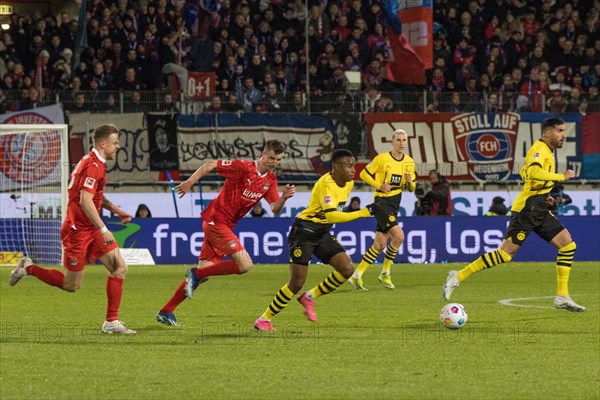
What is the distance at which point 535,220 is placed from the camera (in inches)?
550

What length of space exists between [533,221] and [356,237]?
34.7 feet

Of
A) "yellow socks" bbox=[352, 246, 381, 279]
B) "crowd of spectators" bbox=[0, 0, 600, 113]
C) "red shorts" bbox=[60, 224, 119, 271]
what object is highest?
"crowd of spectators" bbox=[0, 0, 600, 113]

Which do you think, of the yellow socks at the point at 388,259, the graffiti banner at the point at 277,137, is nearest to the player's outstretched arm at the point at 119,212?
the yellow socks at the point at 388,259

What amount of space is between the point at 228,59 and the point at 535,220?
14.8 m

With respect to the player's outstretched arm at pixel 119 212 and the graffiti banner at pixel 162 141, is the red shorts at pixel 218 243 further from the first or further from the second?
the graffiti banner at pixel 162 141

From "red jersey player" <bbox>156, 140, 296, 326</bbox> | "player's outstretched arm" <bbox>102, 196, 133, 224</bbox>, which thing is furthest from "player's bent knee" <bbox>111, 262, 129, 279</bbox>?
"red jersey player" <bbox>156, 140, 296, 326</bbox>

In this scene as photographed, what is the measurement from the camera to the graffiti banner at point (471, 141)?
88.2ft

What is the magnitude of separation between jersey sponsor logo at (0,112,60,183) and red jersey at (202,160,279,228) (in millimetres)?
11878

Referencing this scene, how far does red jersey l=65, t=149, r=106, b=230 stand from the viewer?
1134cm

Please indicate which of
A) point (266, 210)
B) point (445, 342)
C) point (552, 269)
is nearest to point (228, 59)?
point (266, 210)

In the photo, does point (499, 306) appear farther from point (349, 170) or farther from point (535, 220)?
point (349, 170)

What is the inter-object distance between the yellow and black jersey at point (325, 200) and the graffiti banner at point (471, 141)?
14.4m

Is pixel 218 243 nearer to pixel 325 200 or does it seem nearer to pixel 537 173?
pixel 325 200

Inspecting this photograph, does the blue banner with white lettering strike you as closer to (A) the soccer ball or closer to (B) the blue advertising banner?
(B) the blue advertising banner
